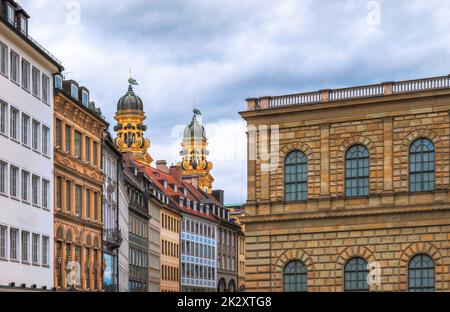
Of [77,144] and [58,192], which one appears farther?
[77,144]

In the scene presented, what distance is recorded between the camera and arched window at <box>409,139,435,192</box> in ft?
208

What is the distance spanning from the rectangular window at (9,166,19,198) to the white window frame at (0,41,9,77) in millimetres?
4627

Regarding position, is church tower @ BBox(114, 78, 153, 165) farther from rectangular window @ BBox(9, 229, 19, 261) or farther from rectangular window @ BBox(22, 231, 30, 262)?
rectangular window @ BBox(9, 229, 19, 261)

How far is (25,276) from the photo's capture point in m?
50.8

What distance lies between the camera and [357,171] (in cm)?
6562

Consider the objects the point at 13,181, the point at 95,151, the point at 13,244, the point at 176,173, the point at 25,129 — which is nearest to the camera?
the point at 13,244

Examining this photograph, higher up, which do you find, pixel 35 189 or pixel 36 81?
pixel 36 81

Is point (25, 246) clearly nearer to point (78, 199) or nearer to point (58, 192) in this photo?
point (58, 192)

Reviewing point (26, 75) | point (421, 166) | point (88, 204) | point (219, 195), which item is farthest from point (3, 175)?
point (219, 195)

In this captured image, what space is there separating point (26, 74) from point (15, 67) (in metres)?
2.02

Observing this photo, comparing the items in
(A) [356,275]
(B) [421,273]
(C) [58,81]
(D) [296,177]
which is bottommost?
(A) [356,275]

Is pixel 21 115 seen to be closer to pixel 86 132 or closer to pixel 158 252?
pixel 86 132
